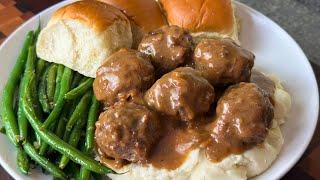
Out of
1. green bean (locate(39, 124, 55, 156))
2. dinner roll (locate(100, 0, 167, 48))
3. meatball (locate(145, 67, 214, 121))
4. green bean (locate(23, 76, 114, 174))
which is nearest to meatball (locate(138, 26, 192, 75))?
meatball (locate(145, 67, 214, 121))

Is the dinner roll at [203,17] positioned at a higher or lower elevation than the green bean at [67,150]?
higher

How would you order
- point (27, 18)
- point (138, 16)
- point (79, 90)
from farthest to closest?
point (27, 18)
point (138, 16)
point (79, 90)

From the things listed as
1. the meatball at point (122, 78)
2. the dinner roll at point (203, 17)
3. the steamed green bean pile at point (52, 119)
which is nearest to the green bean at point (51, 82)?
the steamed green bean pile at point (52, 119)

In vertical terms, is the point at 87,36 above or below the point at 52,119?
above

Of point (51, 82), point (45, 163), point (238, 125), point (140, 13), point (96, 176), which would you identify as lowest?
point (96, 176)

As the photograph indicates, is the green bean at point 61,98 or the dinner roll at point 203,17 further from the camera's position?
the dinner roll at point 203,17

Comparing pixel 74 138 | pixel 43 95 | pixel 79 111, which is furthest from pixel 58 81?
pixel 74 138

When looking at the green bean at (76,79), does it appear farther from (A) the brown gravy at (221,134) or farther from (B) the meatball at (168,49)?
(A) the brown gravy at (221,134)

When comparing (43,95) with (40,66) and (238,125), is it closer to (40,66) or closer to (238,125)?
(40,66)
